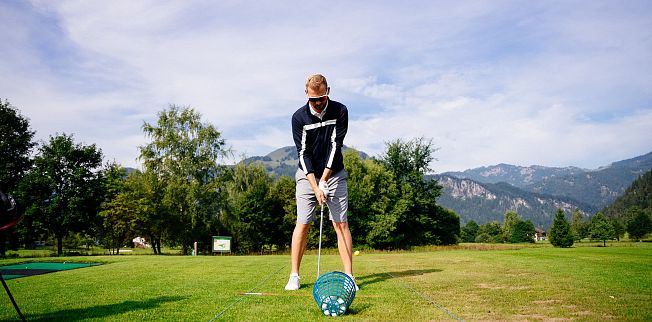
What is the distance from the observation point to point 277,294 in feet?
17.8

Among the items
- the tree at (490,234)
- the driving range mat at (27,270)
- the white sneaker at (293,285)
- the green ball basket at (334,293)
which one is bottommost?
the tree at (490,234)

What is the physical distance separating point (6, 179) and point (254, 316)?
4614 cm

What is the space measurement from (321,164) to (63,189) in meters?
42.4

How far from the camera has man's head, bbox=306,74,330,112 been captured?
19.9 ft

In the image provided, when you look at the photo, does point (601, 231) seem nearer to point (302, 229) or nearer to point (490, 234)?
point (490, 234)

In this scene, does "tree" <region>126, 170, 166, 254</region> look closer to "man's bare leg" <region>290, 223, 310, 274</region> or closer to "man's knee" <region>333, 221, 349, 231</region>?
"man's bare leg" <region>290, 223, 310, 274</region>

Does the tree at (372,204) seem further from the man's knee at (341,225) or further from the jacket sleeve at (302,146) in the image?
the jacket sleeve at (302,146)

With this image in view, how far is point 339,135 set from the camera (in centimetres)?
646

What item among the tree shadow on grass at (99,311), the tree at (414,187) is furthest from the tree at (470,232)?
the tree shadow on grass at (99,311)

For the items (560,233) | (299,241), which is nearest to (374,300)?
(299,241)

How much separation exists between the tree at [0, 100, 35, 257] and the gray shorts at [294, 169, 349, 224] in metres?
43.4

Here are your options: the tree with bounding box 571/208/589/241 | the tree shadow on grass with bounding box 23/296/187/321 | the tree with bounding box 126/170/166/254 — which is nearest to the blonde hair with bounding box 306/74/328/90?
the tree shadow on grass with bounding box 23/296/187/321

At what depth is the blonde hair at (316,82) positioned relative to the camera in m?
6.06

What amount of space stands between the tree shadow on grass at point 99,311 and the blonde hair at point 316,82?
3.29 m
